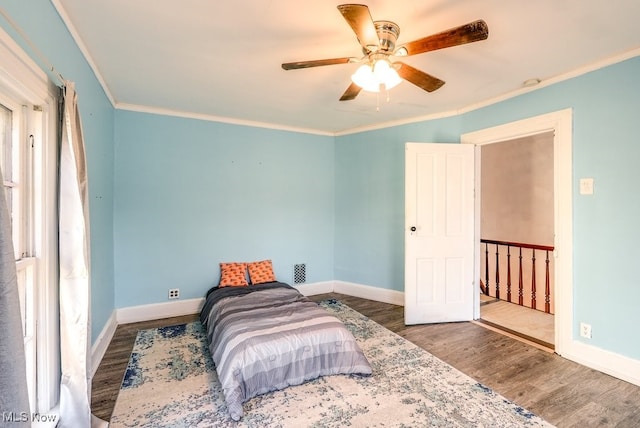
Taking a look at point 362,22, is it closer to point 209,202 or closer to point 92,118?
point 92,118

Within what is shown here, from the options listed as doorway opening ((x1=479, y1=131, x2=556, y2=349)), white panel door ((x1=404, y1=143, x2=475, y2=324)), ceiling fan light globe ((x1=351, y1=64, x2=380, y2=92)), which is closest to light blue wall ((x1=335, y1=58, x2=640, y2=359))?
white panel door ((x1=404, y1=143, x2=475, y2=324))

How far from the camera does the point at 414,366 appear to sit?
2525mm

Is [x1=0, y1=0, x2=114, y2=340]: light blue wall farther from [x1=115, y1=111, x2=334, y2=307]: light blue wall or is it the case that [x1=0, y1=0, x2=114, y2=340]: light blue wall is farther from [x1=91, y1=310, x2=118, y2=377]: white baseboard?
[x1=115, y1=111, x2=334, y2=307]: light blue wall

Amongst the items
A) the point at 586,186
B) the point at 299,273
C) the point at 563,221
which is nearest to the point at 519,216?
the point at 563,221

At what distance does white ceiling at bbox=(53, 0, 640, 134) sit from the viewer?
5.99 feet

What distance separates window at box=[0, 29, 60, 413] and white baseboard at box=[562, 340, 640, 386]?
150 inches

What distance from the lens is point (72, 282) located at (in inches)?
65.7

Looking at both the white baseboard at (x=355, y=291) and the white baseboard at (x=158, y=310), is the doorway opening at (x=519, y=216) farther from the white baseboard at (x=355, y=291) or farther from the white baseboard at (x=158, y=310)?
the white baseboard at (x=158, y=310)

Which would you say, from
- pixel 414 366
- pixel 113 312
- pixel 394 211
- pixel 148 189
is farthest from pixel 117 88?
pixel 414 366

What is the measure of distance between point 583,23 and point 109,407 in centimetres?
401

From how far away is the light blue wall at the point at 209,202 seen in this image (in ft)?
11.6

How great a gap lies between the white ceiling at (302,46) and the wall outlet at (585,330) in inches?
85.7

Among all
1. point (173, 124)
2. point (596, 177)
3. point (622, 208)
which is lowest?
point (622, 208)

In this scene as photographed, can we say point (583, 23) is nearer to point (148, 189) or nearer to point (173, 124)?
point (173, 124)
